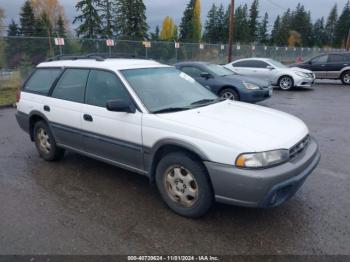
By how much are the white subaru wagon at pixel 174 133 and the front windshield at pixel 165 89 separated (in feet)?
0.05

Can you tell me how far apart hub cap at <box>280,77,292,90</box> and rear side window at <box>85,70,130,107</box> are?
11530 mm

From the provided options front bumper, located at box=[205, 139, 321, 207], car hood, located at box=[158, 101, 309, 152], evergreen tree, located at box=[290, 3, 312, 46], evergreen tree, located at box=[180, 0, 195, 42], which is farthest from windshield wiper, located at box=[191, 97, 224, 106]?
evergreen tree, located at box=[290, 3, 312, 46]

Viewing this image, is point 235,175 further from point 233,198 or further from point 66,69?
point 66,69

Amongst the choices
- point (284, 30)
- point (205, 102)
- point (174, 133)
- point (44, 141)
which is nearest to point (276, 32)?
point (284, 30)

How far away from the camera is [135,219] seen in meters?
3.22

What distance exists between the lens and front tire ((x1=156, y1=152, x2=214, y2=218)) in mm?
2986

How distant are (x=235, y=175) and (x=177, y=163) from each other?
2.21 ft

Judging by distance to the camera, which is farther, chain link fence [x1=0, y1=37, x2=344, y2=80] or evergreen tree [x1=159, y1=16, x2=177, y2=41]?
evergreen tree [x1=159, y1=16, x2=177, y2=41]

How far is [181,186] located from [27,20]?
55.6 meters

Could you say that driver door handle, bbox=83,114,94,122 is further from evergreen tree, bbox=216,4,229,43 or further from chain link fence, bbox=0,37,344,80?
evergreen tree, bbox=216,4,229,43

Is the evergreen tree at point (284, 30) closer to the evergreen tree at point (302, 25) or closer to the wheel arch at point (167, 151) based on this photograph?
the evergreen tree at point (302, 25)

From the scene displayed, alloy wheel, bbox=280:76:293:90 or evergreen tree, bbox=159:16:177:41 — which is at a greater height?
evergreen tree, bbox=159:16:177:41

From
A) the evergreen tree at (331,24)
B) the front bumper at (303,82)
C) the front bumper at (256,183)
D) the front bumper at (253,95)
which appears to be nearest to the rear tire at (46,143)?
the front bumper at (256,183)

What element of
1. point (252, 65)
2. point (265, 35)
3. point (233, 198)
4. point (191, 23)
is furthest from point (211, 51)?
point (265, 35)
